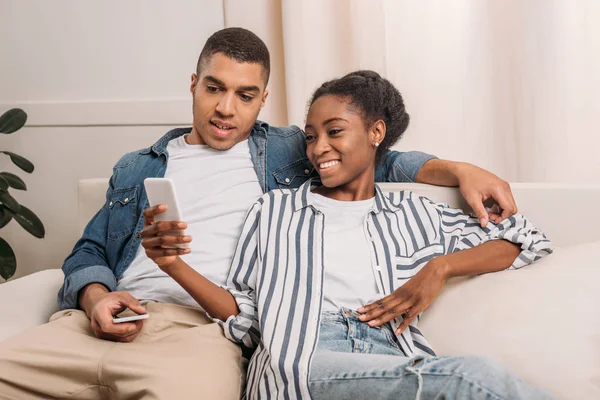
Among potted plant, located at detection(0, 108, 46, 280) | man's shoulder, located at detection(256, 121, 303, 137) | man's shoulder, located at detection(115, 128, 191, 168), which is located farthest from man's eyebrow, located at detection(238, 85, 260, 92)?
potted plant, located at detection(0, 108, 46, 280)

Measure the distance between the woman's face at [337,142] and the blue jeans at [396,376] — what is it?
387 mm

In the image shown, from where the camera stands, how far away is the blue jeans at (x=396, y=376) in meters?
1.02

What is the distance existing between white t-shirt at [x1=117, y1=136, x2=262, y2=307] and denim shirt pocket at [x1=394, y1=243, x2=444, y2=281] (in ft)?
1.25

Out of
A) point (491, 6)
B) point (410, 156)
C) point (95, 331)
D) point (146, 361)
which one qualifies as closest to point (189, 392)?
point (146, 361)

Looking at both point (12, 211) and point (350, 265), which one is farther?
point (12, 211)

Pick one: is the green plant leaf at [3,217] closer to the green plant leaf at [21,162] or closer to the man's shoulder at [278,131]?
the green plant leaf at [21,162]

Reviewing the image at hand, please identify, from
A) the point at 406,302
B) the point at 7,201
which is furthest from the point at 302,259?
the point at 7,201

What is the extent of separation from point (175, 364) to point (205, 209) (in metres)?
0.48

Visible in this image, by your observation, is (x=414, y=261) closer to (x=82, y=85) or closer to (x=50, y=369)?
(x=50, y=369)

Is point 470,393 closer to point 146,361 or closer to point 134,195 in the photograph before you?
point 146,361

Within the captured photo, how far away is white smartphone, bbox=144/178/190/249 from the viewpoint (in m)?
1.14

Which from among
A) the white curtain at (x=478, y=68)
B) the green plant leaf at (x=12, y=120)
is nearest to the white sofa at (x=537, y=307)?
the white curtain at (x=478, y=68)

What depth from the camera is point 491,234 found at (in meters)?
1.49

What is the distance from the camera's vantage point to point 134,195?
5.49 feet
